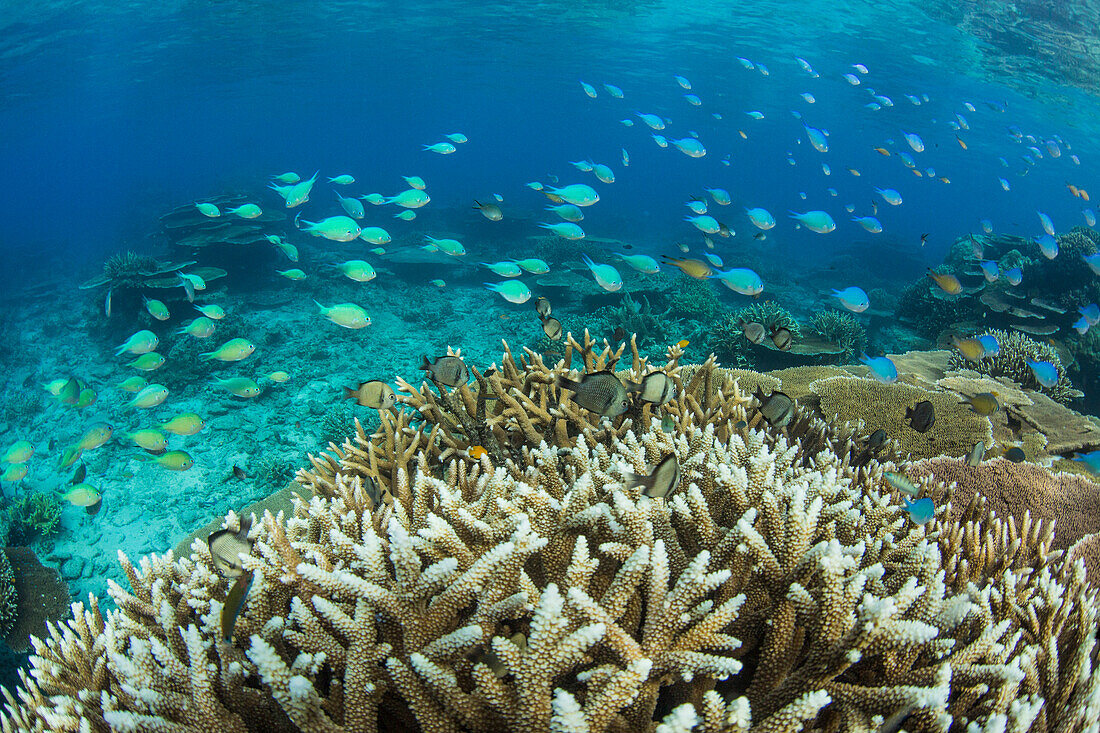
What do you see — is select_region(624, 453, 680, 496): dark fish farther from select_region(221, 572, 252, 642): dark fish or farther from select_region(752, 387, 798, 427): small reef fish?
select_region(752, 387, 798, 427): small reef fish

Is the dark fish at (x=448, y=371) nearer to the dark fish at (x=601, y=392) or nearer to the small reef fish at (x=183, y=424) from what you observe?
the dark fish at (x=601, y=392)

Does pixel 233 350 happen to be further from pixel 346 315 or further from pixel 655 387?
pixel 655 387

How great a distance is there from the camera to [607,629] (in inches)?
61.6

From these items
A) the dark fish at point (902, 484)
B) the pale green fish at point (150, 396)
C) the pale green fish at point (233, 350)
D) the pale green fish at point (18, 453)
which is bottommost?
the pale green fish at point (18, 453)

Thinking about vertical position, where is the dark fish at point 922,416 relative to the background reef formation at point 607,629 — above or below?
below

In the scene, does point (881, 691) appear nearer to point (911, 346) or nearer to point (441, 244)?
point (441, 244)

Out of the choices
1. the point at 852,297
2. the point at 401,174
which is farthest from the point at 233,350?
the point at 401,174

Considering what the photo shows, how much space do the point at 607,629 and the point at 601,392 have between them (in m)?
1.64

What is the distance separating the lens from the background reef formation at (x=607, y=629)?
1.54 meters

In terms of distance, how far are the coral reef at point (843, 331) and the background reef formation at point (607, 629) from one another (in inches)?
361

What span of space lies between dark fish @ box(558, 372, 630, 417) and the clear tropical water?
6.47m

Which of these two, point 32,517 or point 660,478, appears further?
point 32,517

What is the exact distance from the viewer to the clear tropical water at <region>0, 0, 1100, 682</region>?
9875 mm

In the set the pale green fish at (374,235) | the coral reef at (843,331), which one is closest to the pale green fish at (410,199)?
the pale green fish at (374,235)
